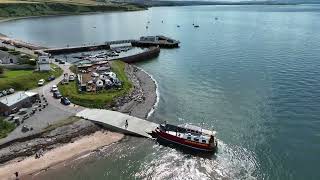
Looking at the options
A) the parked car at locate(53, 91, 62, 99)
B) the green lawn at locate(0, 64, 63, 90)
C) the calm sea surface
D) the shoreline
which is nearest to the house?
the parked car at locate(53, 91, 62, 99)

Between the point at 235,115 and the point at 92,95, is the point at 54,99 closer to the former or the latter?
the point at 92,95

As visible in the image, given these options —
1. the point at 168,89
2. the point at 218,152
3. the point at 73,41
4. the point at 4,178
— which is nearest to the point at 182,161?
the point at 218,152

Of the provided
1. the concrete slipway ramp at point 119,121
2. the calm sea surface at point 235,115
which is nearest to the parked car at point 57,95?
the concrete slipway ramp at point 119,121

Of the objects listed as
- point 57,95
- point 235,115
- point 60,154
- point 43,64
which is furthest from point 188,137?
point 43,64

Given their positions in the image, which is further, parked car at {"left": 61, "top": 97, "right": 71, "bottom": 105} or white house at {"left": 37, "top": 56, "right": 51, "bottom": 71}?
white house at {"left": 37, "top": 56, "right": 51, "bottom": 71}

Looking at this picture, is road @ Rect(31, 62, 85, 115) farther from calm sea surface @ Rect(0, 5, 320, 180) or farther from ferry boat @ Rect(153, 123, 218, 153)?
ferry boat @ Rect(153, 123, 218, 153)

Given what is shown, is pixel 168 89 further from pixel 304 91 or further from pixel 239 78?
pixel 304 91
